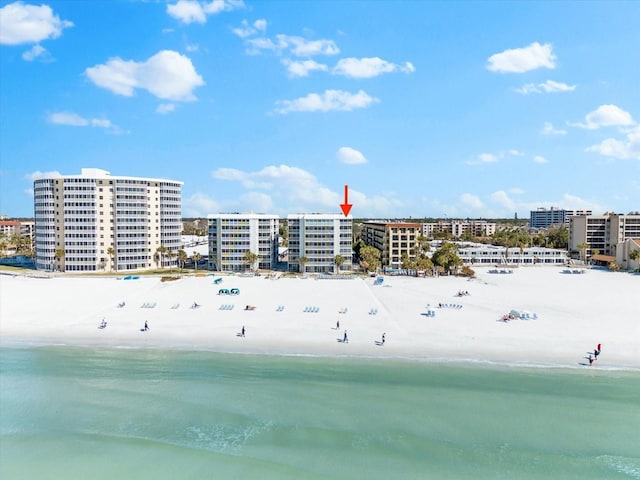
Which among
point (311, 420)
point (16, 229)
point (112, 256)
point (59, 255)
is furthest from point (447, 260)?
point (16, 229)

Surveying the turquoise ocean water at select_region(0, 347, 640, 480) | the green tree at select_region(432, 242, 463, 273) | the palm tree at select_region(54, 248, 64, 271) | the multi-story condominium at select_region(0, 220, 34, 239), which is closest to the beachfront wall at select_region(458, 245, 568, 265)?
the green tree at select_region(432, 242, 463, 273)

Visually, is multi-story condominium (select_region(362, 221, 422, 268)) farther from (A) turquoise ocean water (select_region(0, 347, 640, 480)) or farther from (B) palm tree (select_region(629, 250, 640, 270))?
(A) turquoise ocean water (select_region(0, 347, 640, 480))

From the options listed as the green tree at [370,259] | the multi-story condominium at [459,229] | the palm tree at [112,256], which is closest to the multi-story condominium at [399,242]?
the green tree at [370,259]

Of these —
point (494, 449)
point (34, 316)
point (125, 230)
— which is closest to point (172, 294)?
point (34, 316)

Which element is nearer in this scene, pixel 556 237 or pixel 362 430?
pixel 362 430

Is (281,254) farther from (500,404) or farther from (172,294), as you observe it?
(500,404)

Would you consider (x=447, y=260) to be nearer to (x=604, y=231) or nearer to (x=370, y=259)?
(x=370, y=259)
